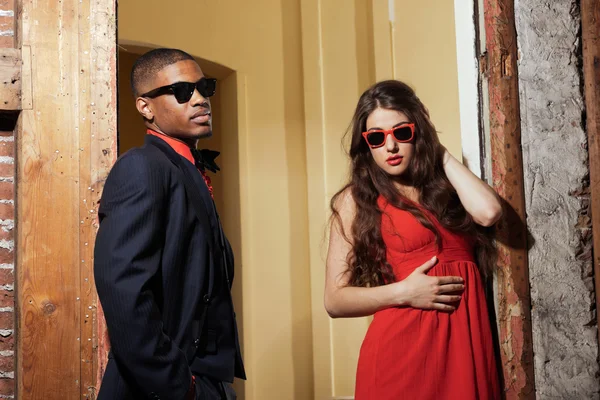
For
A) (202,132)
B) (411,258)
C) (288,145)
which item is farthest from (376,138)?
(288,145)

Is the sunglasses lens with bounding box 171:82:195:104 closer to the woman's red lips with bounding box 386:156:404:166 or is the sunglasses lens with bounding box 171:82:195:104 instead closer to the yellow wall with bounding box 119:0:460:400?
the woman's red lips with bounding box 386:156:404:166

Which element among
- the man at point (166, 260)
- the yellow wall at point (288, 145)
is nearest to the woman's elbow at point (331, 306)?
the man at point (166, 260)

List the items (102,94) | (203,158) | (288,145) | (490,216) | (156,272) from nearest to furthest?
(156,272) → (203,158) → (490,216) → (102,94) → (288,145)

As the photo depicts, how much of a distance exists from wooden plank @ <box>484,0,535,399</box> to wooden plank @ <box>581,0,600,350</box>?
0.89 ft

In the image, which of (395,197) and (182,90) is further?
(395,197)

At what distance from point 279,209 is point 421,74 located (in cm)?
153

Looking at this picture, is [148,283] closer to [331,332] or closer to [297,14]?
[331,332]

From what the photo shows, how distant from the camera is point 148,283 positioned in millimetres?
2031

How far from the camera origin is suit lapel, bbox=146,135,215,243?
2236 mm

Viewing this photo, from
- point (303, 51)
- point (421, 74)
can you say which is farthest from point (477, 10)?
point (303, 51)

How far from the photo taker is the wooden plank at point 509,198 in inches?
111

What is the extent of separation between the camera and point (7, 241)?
9.06ft

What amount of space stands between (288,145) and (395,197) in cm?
310

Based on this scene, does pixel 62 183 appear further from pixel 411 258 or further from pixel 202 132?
pixel 411 258
